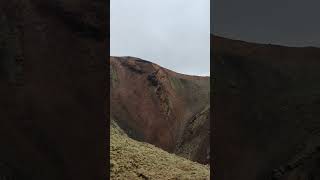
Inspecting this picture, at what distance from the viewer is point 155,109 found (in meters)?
23.8

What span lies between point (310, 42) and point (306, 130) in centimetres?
122

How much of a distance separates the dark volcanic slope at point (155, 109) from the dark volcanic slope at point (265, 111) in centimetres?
1560

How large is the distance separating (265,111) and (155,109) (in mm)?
17835

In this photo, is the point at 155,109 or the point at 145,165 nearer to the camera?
the point at 145,165

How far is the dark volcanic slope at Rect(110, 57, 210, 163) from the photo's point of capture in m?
23.0

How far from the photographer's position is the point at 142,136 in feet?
75.7

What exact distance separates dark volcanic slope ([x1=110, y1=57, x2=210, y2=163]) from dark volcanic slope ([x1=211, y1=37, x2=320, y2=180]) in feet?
51.2

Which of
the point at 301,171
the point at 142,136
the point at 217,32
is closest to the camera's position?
the point at 301,171
